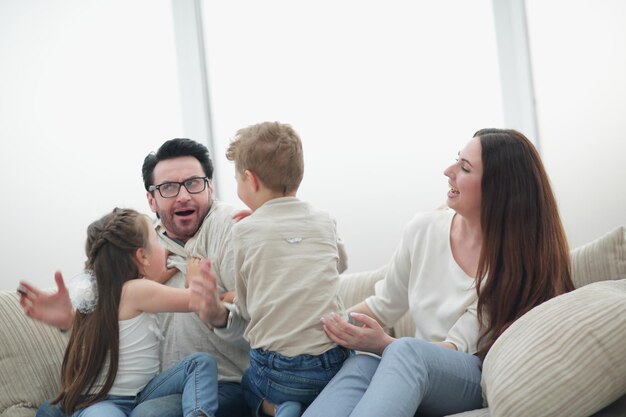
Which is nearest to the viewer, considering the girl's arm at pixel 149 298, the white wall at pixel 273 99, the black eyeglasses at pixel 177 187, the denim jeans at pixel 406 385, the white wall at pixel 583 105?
the denim jeans at pixel 406 385

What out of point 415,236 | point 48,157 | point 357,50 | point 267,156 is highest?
point 357,50

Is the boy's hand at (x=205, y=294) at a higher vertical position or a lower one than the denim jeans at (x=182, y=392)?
higher

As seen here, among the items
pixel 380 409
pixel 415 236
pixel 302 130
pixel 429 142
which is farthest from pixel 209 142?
pixel 380 409

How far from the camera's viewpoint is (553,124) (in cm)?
326

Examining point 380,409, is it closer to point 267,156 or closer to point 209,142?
point 267,156

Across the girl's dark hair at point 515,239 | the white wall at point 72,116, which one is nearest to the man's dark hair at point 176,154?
the girl's dark hair at point 515,239

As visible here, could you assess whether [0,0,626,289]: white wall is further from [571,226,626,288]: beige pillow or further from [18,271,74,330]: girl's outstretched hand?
[18,271,74,330]: girl's outstretched hand

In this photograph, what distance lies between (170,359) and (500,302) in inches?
39.6

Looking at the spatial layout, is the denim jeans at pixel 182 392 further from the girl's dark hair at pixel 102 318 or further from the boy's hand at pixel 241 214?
the boy's hand at pixel 241 214

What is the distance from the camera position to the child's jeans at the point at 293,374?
6.36ft

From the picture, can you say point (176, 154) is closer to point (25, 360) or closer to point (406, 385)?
point (25, 360)

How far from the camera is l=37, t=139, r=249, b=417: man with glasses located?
7.64 feet

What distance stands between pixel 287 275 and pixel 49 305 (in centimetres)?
72

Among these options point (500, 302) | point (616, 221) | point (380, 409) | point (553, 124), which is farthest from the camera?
point (553, 124)
